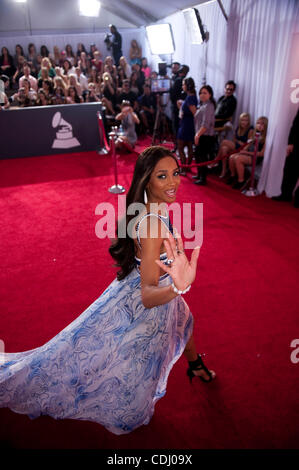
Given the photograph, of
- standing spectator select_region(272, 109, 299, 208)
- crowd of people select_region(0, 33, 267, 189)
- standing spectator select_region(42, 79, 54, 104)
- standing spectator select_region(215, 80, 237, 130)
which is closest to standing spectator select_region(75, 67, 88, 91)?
crowd of people select_region(0, 33, 267, 189)

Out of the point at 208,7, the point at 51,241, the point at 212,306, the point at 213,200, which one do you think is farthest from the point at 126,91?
the point at 212,306

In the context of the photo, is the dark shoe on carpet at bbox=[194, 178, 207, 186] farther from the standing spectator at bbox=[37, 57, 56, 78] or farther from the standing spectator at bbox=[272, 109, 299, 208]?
the standing spectator at bbox=[37, 57, 56, 78]

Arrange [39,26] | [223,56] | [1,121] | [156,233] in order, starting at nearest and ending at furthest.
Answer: [156,233] → [223,56] → [1,121] → [39,26]

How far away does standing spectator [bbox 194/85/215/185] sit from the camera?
18.0 ft

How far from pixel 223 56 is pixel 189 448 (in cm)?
691

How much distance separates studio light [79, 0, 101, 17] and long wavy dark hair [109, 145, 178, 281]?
46.5ft

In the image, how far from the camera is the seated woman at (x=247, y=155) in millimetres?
5488

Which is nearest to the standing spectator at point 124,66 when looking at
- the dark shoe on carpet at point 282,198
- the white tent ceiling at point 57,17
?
the white tent ceiling at point 57,17

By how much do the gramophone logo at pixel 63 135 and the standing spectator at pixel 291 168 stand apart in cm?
472

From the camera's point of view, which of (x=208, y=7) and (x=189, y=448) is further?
(x=208, y=7)

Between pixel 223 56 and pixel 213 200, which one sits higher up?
pixel 223 56

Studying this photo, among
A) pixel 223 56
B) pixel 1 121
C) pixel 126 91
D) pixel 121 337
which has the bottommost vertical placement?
pixel 121 337

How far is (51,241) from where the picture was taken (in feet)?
14.2

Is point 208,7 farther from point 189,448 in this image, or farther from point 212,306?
point 189,448
